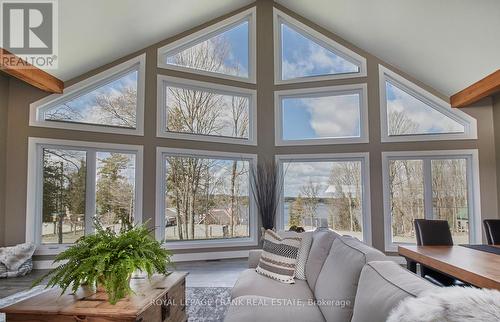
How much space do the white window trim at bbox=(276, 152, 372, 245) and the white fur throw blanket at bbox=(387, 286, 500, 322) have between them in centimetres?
521

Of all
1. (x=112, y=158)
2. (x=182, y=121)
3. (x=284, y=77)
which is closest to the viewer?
(x=112, y=158)

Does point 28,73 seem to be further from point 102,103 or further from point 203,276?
point 203,276

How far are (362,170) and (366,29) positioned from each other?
102 inches

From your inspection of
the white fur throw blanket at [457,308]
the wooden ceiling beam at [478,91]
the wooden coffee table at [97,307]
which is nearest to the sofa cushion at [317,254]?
the wooden coffee table at [97,307]

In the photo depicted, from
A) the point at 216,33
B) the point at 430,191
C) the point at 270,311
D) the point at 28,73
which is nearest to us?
the point at 270,311

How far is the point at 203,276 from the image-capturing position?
468 centimetres

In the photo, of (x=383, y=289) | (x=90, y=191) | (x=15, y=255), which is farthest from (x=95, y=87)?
(x=383, y=289)

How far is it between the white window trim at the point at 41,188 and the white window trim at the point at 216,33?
1.94 metres

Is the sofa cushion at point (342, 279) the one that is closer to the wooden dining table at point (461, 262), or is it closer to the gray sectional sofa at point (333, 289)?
the gray sectional sofa at point (333, 289)

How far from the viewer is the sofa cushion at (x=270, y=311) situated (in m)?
1.94

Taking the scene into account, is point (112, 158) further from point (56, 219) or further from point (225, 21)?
point (225, 21)

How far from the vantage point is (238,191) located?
20.5 feet

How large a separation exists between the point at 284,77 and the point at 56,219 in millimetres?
5011

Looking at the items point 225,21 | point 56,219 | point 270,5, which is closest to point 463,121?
point 270,5
